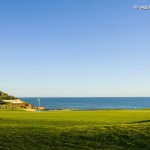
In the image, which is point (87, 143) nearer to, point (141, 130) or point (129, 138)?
point (129, 138)

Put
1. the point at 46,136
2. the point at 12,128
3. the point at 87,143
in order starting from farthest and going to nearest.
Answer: the point at 12,128 < the point at 46,136 < the point at 87,143

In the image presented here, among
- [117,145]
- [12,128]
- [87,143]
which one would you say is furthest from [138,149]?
[12,128]

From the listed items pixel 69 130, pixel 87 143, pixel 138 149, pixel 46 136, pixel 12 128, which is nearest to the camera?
pixel 138 149

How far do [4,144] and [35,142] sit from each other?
1749 mm

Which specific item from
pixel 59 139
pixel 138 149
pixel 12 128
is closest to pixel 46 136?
pixel 59 139

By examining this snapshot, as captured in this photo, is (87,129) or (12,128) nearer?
(87,129)

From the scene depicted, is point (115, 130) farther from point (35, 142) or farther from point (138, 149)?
point (35, 142)

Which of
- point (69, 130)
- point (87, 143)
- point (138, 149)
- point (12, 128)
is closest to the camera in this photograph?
point (138, 149)

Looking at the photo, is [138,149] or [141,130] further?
[141,130]

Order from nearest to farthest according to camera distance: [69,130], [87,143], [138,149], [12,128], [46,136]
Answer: [138,149] → [87,143] → [46,136] → [69,130] → [12,128]

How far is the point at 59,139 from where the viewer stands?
20328 millimetres

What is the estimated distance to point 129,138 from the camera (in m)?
20.2

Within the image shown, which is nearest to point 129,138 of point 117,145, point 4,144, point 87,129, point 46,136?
point 117,145

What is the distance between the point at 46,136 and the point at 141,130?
598 centimetres
